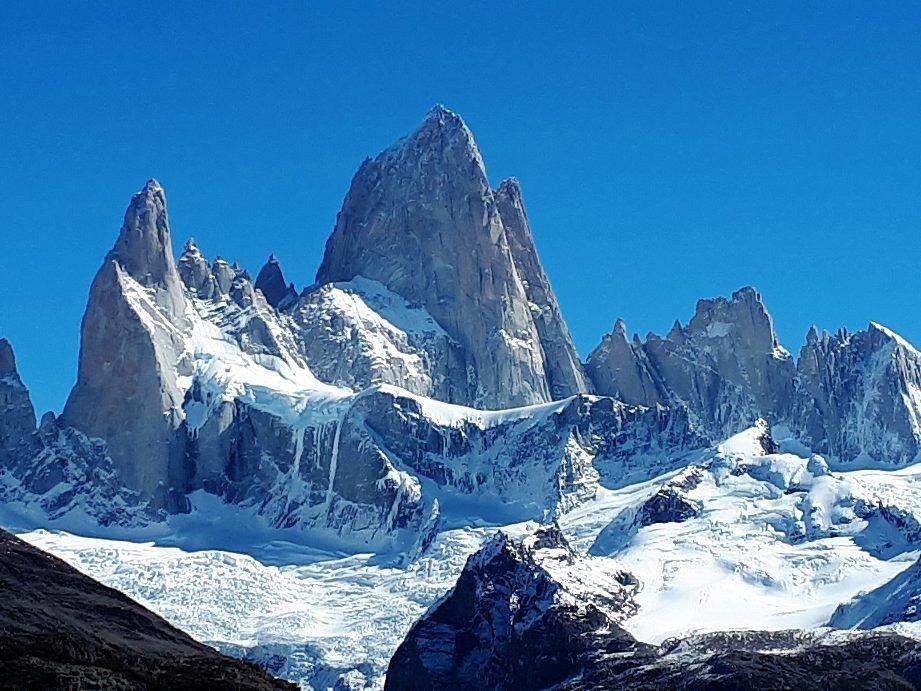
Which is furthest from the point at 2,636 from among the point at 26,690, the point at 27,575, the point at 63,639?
the point at 27,575

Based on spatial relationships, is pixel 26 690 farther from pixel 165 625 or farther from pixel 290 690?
pixel 165 625

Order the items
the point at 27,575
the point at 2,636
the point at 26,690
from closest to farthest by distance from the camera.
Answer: the point at 26,690, the point at 2,636, the point at 27,575

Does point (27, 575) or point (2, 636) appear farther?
point (27, 575)

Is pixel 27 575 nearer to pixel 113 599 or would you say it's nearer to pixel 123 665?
pixel 113 599

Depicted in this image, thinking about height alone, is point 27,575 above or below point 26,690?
above

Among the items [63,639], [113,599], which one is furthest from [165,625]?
[63,639]

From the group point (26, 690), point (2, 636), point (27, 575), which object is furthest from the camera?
point (27, 575)
